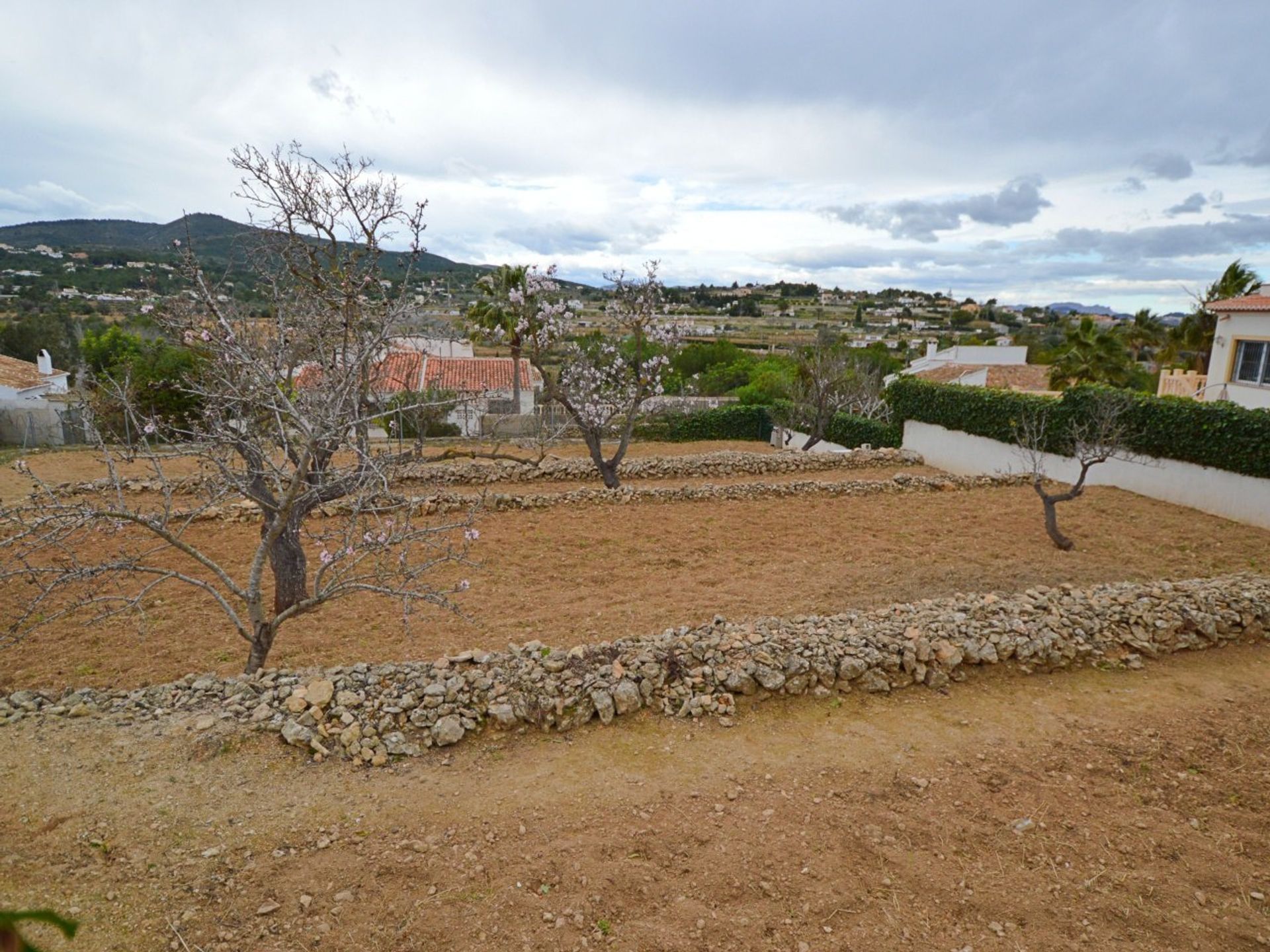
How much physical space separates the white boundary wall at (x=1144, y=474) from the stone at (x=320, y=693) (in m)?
14.0

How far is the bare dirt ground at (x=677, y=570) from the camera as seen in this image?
6.82 metres

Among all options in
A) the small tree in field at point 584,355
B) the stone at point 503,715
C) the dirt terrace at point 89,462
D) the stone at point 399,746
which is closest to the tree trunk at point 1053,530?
the small tree in field at point 584,355

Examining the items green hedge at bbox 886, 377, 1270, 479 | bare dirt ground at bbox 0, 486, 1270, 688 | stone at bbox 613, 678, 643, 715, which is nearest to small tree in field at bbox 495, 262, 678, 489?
bare dirt ground at bbox 0, 486, 1270, 688

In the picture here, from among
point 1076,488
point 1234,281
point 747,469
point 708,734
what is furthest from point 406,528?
point 1234,281

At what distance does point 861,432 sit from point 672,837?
2006cm

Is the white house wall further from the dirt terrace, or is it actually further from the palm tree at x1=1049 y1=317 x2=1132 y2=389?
the dirt terrace

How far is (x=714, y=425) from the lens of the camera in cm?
2700

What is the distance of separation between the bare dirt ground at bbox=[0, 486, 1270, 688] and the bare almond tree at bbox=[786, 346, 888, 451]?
874 centimetres

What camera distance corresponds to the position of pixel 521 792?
14.6ft

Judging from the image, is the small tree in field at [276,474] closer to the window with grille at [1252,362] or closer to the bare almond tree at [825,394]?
the bare almond tree at [825,394]

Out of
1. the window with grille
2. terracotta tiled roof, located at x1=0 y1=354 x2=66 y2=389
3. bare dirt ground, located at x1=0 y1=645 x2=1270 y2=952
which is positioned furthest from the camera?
terracotta tiled roof, located at x1=0 y1=354 x2=66 y2=389

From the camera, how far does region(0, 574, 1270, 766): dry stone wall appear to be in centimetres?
499

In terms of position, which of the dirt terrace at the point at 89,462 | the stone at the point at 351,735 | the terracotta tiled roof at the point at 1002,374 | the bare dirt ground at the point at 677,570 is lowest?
the dirt terrace at the point at 89,462

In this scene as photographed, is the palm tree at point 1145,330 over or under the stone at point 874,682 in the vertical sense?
over
